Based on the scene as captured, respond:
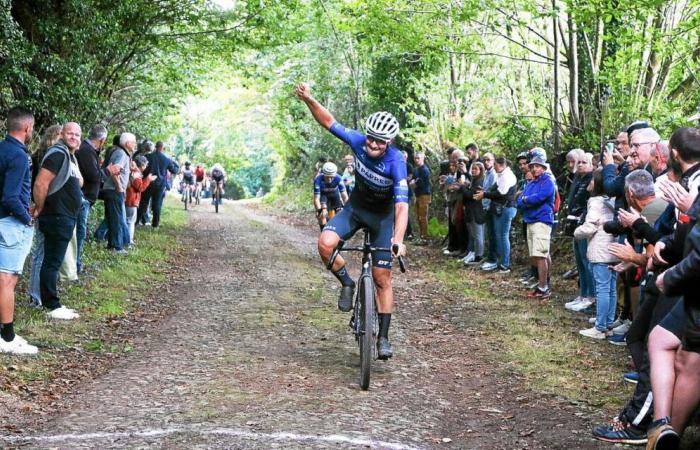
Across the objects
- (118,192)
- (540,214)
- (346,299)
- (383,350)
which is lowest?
(383,350)

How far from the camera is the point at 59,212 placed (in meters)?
9.80

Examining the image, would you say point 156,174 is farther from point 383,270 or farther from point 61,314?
point 383,270

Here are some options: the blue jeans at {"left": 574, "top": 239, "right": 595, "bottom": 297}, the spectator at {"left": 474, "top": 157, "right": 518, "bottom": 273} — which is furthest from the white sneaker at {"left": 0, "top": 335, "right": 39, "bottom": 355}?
the spectator at {"left": 474, "top": 157, "right": 518, "bottom": 273}

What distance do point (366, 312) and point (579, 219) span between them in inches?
198

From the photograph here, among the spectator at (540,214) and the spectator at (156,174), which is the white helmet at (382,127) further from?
the spectator at (156,174)

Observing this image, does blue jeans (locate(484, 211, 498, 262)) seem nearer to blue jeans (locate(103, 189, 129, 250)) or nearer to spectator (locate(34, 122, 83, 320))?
blue jeans (locate(103, 189, 129, 250))

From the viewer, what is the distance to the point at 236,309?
1148cm

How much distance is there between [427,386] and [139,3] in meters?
13.1

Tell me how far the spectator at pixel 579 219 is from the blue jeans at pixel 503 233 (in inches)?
115

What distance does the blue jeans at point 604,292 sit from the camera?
32.0 ft

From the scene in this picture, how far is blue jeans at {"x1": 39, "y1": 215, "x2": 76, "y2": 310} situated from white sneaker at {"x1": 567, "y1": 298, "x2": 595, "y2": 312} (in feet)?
22.0

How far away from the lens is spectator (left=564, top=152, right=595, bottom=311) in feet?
38.0

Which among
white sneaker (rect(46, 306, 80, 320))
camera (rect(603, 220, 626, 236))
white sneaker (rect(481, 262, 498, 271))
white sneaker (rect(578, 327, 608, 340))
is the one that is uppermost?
camera (rect(603, 220, 626, 236))

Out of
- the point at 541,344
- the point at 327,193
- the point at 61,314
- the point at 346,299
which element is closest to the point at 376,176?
the point at 346,299
